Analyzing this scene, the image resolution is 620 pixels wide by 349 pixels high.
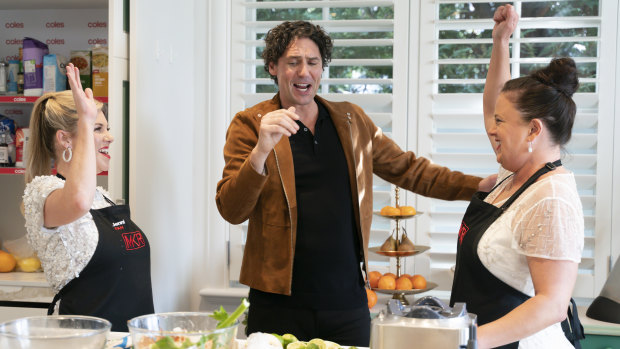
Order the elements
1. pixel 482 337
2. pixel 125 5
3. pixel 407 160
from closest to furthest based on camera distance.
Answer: pixel 482 337 < pixel 407 160 < pixel 125 5

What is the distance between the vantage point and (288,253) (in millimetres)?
2240

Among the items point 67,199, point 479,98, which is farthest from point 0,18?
point 479,98

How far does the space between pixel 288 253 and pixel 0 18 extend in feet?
7.04

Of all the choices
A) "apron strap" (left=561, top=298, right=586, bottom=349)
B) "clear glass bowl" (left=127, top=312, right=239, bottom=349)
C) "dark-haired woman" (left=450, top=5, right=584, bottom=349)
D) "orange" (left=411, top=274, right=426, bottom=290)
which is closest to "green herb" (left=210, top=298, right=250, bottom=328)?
"clear glass bowl" (left=127, top=312, right=239, bottom=349)

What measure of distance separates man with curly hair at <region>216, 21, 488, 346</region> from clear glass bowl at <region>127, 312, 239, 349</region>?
858 millimetres

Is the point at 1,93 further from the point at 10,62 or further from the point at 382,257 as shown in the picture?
the point at 382,257

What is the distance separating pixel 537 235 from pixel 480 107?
176 cm

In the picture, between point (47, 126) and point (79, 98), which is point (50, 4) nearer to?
point (47, 126)

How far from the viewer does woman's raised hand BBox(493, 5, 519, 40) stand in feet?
6.88

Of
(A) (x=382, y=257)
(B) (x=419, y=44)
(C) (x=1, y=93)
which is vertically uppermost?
(B) (x=419, y=44)

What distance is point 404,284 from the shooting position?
3012mm

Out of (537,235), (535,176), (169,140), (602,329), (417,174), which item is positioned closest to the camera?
(537,235)

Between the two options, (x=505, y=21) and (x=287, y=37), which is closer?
(x=505, y=21)

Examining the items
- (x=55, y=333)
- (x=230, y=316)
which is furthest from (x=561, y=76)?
(x=55, y=333)
